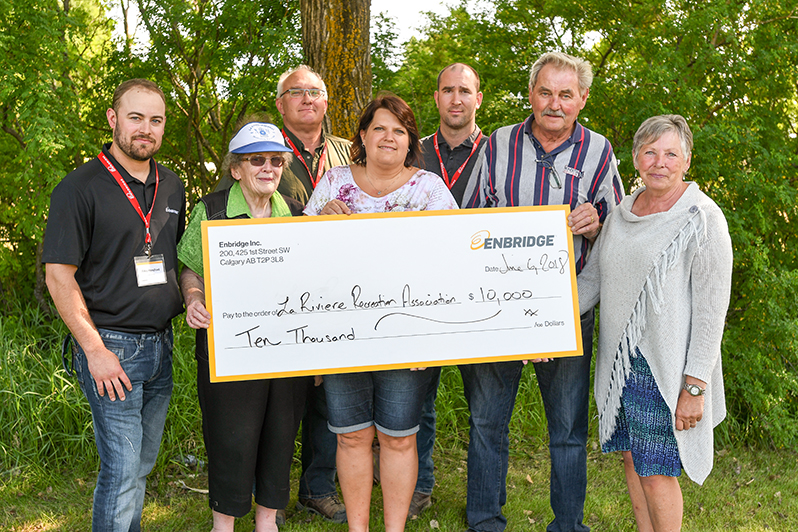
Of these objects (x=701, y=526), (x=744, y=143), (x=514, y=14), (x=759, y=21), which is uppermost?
(x=514, y=14)

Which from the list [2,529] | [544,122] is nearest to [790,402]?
[544,122]

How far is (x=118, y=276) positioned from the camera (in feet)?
9.21

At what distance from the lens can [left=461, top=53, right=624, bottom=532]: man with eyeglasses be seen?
123 inches

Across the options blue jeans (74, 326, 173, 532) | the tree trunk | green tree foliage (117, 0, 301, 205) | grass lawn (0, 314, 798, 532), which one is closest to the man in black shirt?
grass lawn (0, 314, 798, 532)

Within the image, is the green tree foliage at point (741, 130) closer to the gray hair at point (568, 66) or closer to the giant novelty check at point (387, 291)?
the gray hair at point (568, 66)

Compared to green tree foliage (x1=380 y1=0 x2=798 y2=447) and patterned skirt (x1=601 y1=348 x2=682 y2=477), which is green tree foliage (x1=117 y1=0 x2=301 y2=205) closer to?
green tree foliage (x1=380 y1=0 x2=798 y2=447)

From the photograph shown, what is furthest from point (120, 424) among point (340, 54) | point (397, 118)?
point (340, 54)

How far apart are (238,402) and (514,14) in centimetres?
537

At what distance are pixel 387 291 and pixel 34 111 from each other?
3930 mm

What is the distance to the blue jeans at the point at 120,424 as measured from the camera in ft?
9.34

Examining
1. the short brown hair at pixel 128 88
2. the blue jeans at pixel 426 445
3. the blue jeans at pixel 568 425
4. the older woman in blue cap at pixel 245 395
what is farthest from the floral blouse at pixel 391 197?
the blue jeans at pixel 426 445

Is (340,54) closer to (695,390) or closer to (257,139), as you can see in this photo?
(257,139)

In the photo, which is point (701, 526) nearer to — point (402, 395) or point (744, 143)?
point (402, 395)

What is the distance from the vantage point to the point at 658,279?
276 cm
